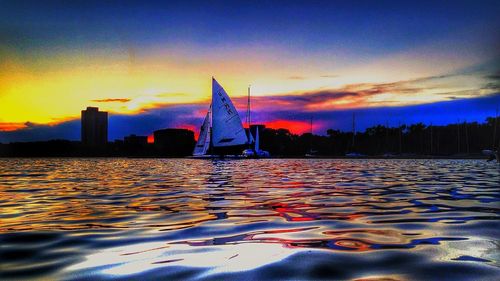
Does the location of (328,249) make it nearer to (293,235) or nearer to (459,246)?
(293,235)

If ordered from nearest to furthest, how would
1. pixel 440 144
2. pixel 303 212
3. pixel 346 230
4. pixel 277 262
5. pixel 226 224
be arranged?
pixel 277 262 < pixel 346 230 < pixel 226 224 < pixel 303 212 < pixel 440 144

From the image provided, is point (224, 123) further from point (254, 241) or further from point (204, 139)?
point (254, 241)

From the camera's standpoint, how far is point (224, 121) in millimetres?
95125

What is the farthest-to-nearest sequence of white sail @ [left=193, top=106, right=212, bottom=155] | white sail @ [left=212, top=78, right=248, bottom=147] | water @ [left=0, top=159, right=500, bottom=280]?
white sail @ [left=193, top=106, right=212, bottom=155] → white sail @ [left=212, top=78, right=248, bottom=147] → water @ [left=0, top=159, right=500, bottom=280]

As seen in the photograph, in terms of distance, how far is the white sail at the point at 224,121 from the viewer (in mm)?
93812

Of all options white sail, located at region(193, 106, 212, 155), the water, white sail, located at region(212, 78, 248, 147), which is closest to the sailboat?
white sail, located at region(212, 78, 248, 147)

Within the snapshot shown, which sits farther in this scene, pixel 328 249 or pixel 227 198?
pixel 227 198

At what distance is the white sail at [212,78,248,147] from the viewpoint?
308 ft

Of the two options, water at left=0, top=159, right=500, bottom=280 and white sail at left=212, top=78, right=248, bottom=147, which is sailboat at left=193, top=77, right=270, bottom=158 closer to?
white sail at left=212, top=78, right=248, bottom=147

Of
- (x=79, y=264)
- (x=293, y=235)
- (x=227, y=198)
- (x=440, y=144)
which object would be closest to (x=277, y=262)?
(x=293, y=235)

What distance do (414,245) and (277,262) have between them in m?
2.59

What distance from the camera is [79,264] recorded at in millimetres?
6016

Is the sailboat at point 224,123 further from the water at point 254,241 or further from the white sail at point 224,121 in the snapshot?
the water at point 254,241

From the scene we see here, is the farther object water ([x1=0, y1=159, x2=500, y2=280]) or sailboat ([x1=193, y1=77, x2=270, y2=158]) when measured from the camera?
sailboat ([x1=193, y1=77, x2=270, y2=158])
